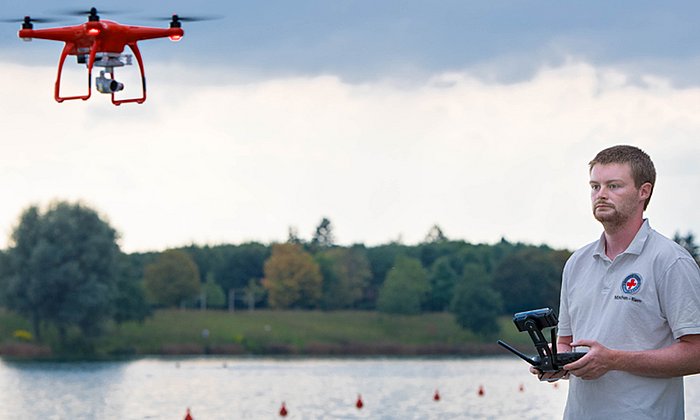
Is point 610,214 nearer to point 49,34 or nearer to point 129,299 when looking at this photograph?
point 49,34

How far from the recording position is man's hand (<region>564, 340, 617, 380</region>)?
480cm

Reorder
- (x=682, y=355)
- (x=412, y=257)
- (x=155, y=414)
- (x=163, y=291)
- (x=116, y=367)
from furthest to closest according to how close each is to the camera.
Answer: (x=412, y=257) → (x=163, y=291) → (x=116, y=367) → (x=155, y=414) → (x=682, y=355)

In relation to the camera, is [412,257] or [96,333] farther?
[412,257]

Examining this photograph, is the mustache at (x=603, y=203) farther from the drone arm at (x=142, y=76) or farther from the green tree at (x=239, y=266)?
the green tree at (x=239, y=266)

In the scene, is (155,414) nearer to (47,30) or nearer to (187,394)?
(187,394)

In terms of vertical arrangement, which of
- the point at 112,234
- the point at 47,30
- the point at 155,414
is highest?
the point at 112,234

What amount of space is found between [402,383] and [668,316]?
58.7 metres

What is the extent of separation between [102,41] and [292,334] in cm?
9427

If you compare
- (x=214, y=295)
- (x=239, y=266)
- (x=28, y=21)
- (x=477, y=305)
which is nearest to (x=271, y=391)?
(x=28, y=21)

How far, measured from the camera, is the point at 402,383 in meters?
63.1

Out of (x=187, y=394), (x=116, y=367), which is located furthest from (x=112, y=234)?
(x=187, y=394)

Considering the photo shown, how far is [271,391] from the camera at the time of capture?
5619cm

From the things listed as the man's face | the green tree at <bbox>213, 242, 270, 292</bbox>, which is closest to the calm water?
the man's face

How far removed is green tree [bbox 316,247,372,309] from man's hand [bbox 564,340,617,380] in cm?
11694
